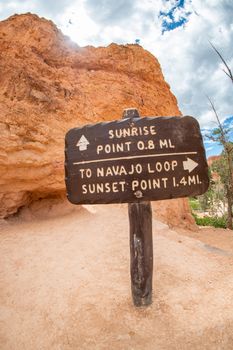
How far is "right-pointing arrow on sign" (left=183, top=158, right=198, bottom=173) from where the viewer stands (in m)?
2.66

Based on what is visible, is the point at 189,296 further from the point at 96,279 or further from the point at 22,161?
the point at 22,161

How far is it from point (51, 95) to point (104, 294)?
5.70 meters

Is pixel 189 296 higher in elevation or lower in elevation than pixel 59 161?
lower

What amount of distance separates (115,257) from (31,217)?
10.9ft

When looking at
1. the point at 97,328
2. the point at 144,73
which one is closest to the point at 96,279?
the point at 97,328

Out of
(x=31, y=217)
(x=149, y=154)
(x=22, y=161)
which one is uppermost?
(x=22, y=161)

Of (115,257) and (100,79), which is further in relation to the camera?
(100,79)

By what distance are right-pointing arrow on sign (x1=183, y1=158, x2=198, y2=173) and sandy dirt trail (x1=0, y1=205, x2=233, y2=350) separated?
1.73 m

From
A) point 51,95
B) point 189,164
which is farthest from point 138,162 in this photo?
point 51,95

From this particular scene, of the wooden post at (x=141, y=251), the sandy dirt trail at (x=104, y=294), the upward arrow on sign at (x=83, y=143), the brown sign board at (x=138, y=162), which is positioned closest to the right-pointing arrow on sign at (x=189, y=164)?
the brown sign board at (x=138, y=162)

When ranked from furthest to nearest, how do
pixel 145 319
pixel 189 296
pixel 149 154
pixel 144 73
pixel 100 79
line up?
pixel 144 73 → pixel 100 79 → pixel 189 296 → pixel 145 319 → pixel 149 154

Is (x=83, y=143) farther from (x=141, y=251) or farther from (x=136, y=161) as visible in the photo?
(x=141, y=251)

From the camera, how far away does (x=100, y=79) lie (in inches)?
342

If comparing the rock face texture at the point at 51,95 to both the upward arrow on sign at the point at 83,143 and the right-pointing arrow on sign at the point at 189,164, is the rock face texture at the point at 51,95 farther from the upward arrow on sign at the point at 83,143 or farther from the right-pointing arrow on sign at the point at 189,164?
the right-pointing arrow on sign at the point at 189,164
